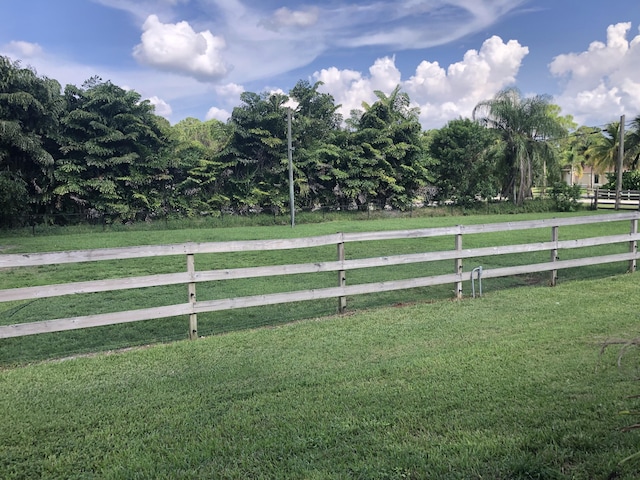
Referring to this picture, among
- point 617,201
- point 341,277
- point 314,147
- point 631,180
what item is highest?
point 314,147

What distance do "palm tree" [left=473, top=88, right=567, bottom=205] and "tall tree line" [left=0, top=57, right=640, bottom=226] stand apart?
3.0 inches

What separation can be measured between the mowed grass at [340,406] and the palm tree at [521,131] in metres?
31.2

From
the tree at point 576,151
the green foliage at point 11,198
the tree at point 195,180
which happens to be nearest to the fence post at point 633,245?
the green foliage at point 11,198

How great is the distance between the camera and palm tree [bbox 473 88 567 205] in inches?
1343

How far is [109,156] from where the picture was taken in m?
28.5

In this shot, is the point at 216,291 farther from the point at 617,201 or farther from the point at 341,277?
the point at 617,201

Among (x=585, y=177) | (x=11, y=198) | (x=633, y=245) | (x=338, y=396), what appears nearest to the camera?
(x=338, y=396)

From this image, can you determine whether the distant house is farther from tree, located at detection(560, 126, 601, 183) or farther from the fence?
the fence

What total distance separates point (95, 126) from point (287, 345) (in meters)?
26.8

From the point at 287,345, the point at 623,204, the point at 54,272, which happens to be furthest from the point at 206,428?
the point at 623,204

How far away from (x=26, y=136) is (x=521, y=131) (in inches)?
1261

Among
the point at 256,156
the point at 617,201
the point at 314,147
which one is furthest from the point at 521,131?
the point at 256,156

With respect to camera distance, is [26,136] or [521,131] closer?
[26,136]

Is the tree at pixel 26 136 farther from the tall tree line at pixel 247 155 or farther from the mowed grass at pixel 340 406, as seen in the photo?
the mowed grass at pixel 340 406
